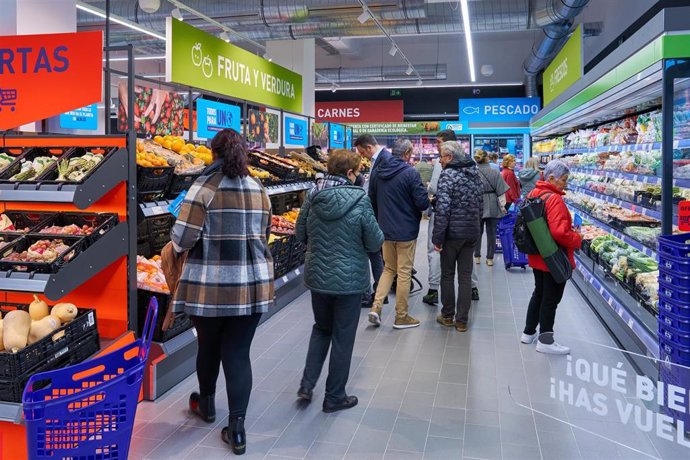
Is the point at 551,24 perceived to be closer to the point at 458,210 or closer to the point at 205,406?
the point at 458,210

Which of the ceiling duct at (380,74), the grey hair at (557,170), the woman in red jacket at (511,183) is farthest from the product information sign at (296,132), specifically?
the ceiling duct at (380,74)

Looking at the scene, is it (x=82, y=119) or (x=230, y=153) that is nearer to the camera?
(x=230, y=153)

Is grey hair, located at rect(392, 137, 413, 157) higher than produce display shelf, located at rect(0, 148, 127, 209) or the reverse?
higher

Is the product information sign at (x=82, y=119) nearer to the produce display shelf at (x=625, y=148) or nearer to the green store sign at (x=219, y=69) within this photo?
the green store sign at (x=219, y=69)

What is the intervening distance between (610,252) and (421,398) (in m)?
3.20

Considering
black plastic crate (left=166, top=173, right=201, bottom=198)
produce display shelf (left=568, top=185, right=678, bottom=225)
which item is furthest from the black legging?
produce display shelf (left=568, top=185, right=678, bottom=225)

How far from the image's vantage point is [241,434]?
10.1 ft

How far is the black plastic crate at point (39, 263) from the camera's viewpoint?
2.99 m

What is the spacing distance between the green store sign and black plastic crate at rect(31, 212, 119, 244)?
8.19ft

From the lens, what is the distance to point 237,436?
121 inches

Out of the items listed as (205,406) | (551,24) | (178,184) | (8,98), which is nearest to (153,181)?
(178,184)

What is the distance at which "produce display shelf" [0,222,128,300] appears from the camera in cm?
294

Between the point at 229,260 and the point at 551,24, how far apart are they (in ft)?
32.5

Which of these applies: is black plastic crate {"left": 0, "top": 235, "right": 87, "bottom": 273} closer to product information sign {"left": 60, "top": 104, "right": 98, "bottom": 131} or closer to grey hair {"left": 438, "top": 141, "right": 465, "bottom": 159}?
grey hair {"left": 438, "top": 141, "right": 465, "bottom": 159}
